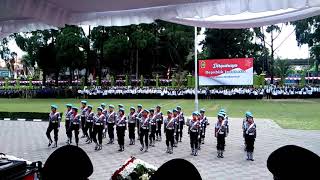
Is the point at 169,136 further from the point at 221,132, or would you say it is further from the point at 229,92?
the point at 229,92

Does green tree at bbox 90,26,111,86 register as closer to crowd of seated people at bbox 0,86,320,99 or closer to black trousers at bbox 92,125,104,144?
crowd of seated people at bbox 0,86,320,99

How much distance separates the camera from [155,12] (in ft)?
14.6

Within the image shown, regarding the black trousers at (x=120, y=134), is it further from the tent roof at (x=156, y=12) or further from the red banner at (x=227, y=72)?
the red banner at (x=227, y=72)

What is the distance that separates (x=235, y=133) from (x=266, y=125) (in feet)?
10.4

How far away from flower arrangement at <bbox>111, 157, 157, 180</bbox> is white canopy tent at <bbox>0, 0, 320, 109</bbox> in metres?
1.61

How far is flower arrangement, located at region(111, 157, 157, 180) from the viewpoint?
11.7 feet

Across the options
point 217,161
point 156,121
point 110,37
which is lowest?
point 217,161

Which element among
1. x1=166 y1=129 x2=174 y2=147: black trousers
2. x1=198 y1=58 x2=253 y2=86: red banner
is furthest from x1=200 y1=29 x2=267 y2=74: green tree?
x1=166 y1=129 x2=174 y2=147: black trousers

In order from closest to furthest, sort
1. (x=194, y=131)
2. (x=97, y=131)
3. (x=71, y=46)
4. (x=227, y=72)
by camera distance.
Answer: (x=194, y=131) → (x=97, y=131) → (x=227, y=72) → (x=71, y=46)

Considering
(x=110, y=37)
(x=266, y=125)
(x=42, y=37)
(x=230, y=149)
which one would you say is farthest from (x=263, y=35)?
(x=230, y=149)

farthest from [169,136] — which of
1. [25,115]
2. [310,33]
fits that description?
[310,33]

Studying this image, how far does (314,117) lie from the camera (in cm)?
2550

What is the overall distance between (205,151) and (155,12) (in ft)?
39.1

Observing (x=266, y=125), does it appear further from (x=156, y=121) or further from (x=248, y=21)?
(x=248, y=21)
